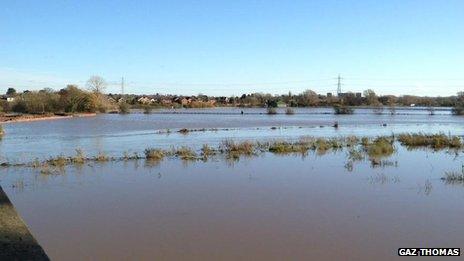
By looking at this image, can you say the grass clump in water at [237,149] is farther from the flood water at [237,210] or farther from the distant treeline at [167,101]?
the distant treeline at [167,101]

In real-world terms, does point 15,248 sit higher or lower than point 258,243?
higher

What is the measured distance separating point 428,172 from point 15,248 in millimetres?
13520

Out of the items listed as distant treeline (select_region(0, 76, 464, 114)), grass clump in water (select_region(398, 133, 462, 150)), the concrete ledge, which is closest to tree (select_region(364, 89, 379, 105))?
distant treeline (select_region(0, 76, 464, 114))

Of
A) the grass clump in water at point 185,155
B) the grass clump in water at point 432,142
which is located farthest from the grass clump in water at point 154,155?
the grass clump in water at point 432,142

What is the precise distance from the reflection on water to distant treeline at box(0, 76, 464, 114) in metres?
66.5

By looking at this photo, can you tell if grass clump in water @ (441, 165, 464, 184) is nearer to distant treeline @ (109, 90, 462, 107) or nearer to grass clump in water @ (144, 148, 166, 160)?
grass clump in water @ (144, 148, 166, 160)

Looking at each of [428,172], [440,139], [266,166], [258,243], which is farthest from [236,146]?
[258,243]

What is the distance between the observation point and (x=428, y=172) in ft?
52.5

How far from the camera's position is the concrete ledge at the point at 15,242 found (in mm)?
5758

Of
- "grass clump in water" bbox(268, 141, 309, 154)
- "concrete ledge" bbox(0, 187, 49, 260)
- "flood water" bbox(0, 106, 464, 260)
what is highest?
"concrete ledge" bbox(0, 187, 49, 260)

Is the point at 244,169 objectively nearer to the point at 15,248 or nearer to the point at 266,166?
the point at 266,166

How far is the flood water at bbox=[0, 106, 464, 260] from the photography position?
806 cm

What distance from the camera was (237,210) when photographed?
10.7m


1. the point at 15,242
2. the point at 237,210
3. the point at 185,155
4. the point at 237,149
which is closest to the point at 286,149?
the point at 237,149
